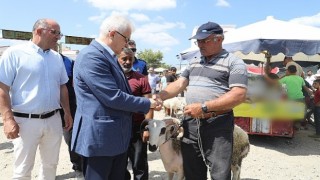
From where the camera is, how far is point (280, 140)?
24.9 ft

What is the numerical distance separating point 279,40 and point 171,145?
4.03 meters

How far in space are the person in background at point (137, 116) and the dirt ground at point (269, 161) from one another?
3.93 feet

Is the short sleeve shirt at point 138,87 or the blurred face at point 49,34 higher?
the blurred face at point 49,34

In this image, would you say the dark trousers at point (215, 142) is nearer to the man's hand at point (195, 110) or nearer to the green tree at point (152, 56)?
the man's hand at point (195, 110)

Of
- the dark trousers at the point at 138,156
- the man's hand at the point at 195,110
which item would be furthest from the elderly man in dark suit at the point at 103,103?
the dark trousers at the point at 138,156

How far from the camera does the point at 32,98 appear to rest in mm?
3082

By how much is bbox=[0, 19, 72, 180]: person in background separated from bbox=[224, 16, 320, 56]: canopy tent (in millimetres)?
4680

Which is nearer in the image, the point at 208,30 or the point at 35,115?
the point at 208,30

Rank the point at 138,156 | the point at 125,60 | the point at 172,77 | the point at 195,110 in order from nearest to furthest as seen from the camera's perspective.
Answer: the point at 195,110 → the point at 125,60 → the point at 138,156 → the point at 172,77

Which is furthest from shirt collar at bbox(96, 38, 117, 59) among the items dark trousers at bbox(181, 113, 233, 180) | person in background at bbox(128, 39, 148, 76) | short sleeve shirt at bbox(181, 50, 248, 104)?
person in background at bbox(128, 39, 148, 76)

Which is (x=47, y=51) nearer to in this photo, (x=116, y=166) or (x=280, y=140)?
(x=116, y=166)

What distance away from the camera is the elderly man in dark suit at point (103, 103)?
2203 millimetres

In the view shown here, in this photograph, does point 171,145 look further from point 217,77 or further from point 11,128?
point 11,128

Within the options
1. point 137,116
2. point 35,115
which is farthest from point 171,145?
point 35,115
